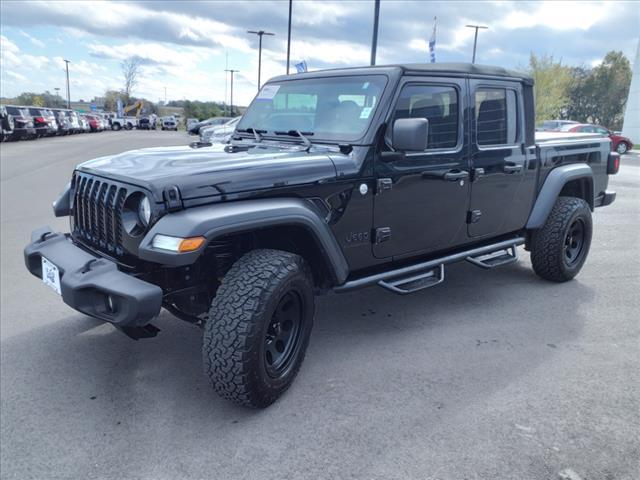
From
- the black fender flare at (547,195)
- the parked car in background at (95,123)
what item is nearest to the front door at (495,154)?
the black fender flare at (547,195)

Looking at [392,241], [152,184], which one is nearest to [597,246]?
[392,241]

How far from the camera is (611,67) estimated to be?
202 ft

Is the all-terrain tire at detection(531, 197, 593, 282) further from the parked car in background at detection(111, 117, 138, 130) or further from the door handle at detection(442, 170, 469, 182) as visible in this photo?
the parked car in background at detection(111, 117, 138, 130)

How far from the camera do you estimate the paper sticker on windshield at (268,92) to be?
422 cm

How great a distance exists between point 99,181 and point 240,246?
0.89m

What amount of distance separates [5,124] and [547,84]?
108 feet

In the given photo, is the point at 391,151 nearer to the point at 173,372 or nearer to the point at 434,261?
the point at 434,261

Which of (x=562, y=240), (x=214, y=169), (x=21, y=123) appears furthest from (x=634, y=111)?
(x=214, y=169)

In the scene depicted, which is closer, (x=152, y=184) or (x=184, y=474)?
(x=184, y=474)

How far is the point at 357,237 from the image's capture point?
3.39 metres

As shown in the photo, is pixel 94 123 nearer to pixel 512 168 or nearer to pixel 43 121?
pixel 43 121

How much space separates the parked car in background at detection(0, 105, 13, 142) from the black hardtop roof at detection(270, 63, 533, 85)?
23406 mm

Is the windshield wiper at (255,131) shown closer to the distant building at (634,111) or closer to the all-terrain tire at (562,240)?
the all-terrain tire at (562,240)

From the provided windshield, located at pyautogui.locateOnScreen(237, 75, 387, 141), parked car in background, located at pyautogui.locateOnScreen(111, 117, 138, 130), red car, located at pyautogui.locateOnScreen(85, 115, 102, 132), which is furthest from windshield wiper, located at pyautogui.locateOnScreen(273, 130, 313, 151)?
parked car in background, located at pyautogui.locateOnScreen(111, 117, 138, 130)
